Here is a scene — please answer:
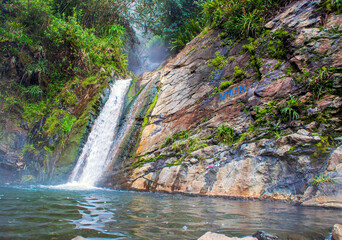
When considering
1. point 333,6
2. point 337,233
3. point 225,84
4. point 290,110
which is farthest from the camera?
point 225,84

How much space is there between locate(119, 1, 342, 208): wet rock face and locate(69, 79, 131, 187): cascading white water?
6.41ft

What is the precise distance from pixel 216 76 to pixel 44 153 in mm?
8691

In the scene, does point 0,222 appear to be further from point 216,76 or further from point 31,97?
point 31,97

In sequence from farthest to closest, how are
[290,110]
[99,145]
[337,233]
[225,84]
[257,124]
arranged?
[99,145] → [225,84] → [257,124] → [290,110] → [337,233]

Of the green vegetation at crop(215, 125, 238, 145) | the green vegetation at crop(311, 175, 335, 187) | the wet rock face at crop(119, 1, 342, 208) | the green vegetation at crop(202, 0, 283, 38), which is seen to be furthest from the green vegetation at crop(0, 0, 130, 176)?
the green vegetation at crop(311, 175, 335, 187)

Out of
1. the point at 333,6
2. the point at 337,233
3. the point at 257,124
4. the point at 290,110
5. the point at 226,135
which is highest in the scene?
the point at 333,6

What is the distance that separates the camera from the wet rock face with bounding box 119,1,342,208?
4160mm

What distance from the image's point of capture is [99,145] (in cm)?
920

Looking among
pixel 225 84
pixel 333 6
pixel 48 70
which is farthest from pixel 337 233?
pixel 48 70

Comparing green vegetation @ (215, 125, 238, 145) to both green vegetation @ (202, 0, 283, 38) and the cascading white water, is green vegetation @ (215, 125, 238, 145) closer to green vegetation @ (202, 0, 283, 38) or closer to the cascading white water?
green vegetation @ (202, 0, 283, 38)

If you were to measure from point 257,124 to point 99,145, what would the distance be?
686 centimetres

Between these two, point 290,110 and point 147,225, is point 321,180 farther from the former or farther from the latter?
point 147,225

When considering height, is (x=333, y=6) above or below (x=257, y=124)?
above

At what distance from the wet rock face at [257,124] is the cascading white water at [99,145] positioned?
1952 millimetres
